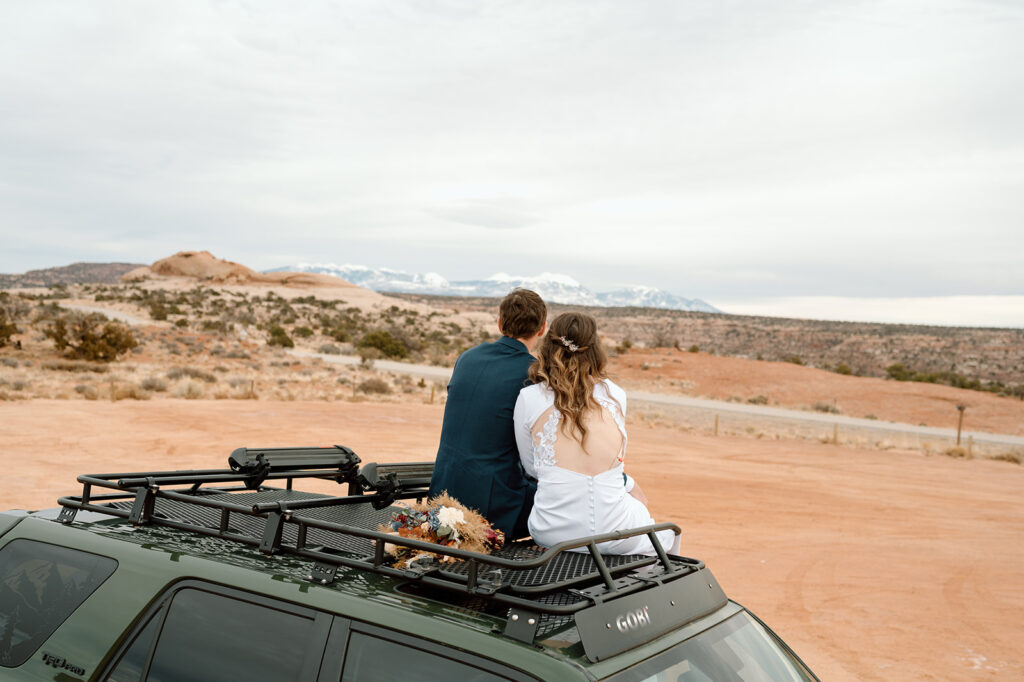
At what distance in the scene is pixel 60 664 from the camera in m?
2.77

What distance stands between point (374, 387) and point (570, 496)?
2957cm

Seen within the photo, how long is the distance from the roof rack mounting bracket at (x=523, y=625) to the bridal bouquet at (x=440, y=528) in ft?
2.24

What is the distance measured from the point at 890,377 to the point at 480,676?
201 ft

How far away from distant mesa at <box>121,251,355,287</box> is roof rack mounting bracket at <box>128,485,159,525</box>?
110 metres

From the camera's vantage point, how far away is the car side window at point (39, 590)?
2.90m

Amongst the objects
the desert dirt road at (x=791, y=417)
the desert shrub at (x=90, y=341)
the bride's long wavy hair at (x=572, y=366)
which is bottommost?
the desert dirt road at (x=791, y=417)

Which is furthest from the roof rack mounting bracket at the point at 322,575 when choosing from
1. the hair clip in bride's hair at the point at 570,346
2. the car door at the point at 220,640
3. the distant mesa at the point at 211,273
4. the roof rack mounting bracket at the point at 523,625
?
the distant mesa at the point at 211,273

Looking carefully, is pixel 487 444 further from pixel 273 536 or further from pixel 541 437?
pixel 273 536

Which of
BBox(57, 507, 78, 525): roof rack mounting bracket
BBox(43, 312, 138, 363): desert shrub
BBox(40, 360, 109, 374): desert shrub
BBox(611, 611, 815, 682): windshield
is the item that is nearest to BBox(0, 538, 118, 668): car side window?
BBox(57, 507, 78, 525): roof rack mounting bracket

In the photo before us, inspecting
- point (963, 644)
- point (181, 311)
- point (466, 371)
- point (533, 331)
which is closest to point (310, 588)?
point (466, 371)

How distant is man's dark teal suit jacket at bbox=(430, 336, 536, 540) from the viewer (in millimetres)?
3838

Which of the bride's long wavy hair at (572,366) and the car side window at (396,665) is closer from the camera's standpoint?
the car side window at (396,665)

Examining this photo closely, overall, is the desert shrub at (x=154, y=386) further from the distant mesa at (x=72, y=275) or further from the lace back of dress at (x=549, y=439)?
the distant mesa at (x=72, y=275)

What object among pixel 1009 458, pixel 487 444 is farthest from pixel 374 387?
pixel 487 444
